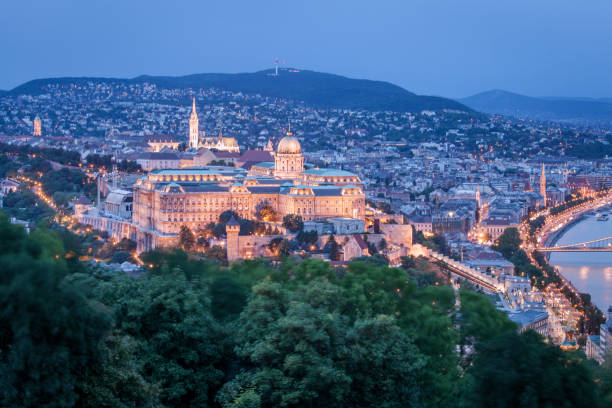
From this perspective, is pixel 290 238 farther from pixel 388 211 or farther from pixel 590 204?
pixel 590 204

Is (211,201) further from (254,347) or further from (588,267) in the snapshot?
(254,347)

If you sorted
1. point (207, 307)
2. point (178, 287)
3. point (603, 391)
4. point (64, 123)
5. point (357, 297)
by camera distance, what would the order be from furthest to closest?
point (64, 123) < point (357, 297) < point (207, 307) < point (178, 287) < point (603, 391)

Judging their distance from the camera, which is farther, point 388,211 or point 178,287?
point 388,211

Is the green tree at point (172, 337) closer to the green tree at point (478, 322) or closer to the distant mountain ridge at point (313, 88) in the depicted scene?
the green tree at point (478, 322)

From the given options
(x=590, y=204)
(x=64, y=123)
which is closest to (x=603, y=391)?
(x=590, y=204)

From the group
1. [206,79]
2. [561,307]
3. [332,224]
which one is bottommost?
[561,307]

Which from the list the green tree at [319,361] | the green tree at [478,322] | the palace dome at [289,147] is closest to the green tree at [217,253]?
the palace dome at [289,147]
